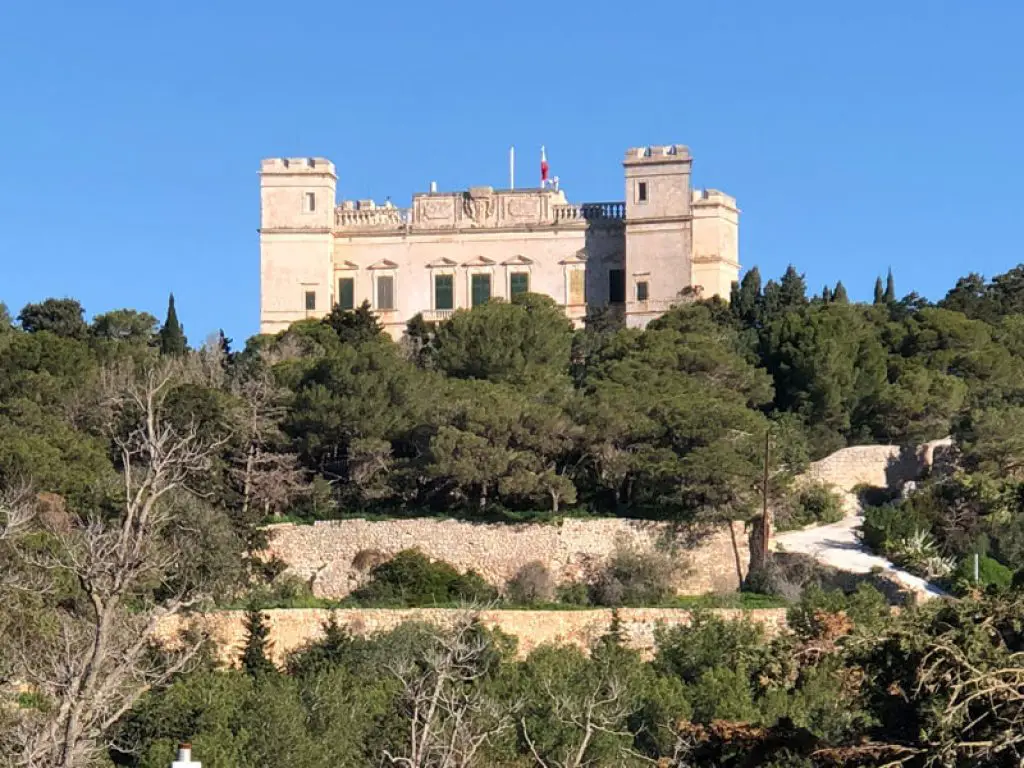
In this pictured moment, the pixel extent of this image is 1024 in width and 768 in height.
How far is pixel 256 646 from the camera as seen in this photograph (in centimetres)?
3375

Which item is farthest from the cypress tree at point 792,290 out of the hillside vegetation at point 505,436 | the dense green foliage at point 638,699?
the dense green foliage at point 638,699

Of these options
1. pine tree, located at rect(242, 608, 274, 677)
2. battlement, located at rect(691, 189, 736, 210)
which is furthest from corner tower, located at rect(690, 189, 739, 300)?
pine tree, located at rect(242, 608, 274, 677)

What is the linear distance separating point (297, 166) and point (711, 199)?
969 cm

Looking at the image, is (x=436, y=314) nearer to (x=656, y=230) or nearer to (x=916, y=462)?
(x=656, y=230)

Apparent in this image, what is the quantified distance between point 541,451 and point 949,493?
23.0ft

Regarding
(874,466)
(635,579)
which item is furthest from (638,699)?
(874,466)

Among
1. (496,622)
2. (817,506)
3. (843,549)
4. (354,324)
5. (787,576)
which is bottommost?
(496,622)

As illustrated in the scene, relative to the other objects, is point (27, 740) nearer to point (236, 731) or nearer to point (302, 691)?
point (236, 731)

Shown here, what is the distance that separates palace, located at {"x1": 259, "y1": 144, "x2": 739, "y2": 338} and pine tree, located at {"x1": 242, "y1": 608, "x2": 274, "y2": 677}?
60.8 feet

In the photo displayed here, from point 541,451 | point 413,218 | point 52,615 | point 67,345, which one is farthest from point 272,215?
point 52,615

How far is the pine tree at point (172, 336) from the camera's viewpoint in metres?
49.8

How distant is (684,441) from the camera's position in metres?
39.0

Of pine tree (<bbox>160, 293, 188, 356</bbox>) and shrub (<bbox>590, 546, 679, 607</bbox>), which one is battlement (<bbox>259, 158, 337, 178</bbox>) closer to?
pine tree (<bbox>160, 293, 188, 356</bbox>)

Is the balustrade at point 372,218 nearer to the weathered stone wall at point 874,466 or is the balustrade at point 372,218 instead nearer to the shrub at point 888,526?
the weathered stone wall at point 874,466
